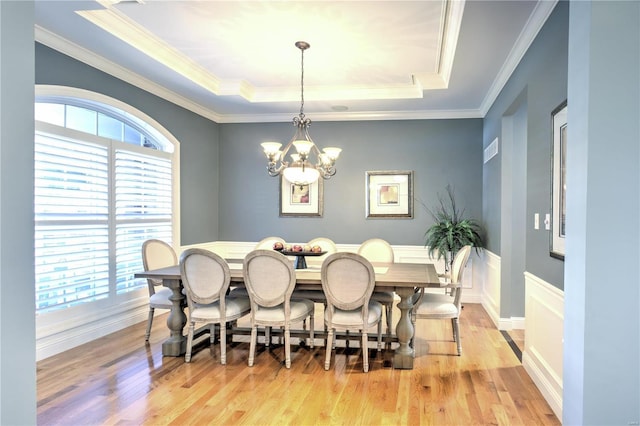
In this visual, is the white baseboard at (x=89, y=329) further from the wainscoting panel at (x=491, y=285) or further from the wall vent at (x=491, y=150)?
the wall vent at (x=491, y=150)

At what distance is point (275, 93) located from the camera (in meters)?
5.70

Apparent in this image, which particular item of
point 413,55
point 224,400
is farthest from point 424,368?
point 413,55

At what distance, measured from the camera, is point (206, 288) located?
11.9 ft

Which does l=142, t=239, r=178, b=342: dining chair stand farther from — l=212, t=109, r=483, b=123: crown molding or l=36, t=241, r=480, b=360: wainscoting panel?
l=212, t=109, r=483, b=123: crown molding

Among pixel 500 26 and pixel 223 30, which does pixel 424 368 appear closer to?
pixel 500 26

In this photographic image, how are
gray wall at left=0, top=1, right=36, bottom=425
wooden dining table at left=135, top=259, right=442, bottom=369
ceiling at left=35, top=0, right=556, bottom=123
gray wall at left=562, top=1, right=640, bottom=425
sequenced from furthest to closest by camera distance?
wooden dining table at left=135, top=259, right=442, bottom=369
ceiling at left=35, top=0, right=556, bottom=123
gray wall at left=562, top=1, right=640, bottom=425
gray wall at left=0, top=1, right=36, bottom=425

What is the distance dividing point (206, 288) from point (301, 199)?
312 cm

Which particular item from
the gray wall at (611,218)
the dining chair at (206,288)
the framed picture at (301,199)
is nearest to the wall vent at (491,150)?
the framed picture at (301,199)

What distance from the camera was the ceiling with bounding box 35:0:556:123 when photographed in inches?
129

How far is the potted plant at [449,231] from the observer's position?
5.68m

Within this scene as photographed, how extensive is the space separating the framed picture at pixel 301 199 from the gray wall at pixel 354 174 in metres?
0.09

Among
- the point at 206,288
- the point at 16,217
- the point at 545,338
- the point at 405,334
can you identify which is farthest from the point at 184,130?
the point at 16,217

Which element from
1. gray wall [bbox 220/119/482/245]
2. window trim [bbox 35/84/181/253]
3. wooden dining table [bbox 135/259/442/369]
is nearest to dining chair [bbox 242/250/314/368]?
wooden dining table [bbox 135/259/442/369]

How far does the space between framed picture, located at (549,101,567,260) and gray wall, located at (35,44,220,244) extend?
13.2ft
